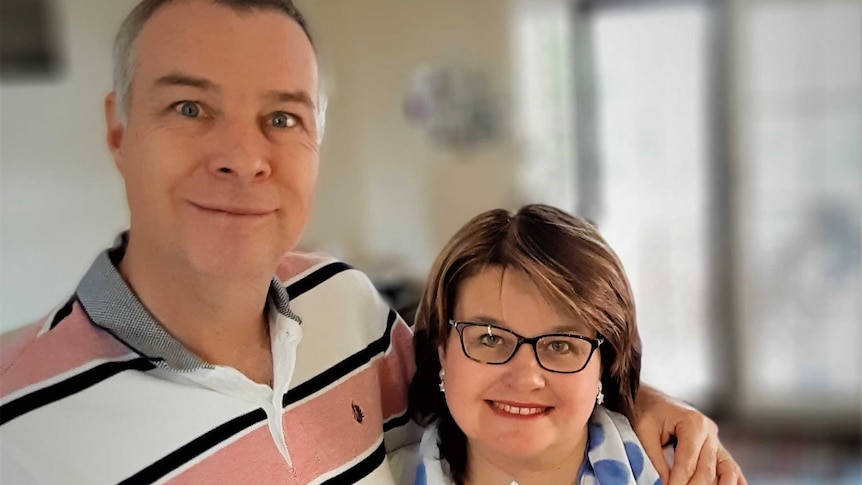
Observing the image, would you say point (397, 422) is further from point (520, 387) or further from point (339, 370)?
point (520, 387)

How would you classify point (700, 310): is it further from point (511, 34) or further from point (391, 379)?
point (391, 379)

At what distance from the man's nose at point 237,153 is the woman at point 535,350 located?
0.92ft

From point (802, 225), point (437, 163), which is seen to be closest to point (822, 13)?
point (802, 225)

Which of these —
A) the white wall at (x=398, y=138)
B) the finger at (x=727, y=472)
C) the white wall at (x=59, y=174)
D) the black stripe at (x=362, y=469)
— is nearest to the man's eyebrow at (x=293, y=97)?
the black stripe at (x=362, y=469)

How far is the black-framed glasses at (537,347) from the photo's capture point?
37.4 inches

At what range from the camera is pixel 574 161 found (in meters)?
3.84

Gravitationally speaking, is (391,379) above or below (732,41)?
below

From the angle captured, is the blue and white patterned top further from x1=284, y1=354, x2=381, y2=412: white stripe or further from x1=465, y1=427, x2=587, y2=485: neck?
x1=284, y1=354, x2=381, y2=412: white stripe

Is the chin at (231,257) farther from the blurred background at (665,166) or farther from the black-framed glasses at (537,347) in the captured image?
the blurred background at (665,166)

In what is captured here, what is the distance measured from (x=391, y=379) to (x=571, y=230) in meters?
0.38

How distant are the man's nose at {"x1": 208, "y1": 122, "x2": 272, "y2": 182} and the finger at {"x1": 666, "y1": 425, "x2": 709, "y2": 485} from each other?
2.16 feet

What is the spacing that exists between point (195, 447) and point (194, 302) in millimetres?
173

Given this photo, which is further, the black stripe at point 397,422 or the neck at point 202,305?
the black stripe at point 397,422

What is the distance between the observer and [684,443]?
3.42ft
